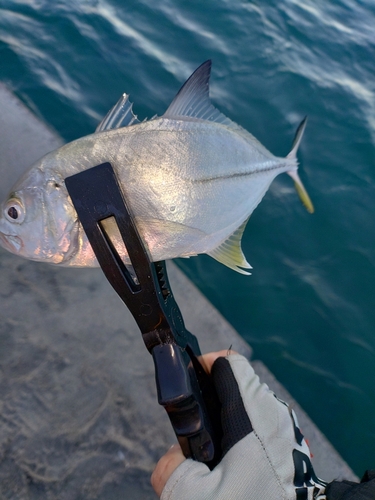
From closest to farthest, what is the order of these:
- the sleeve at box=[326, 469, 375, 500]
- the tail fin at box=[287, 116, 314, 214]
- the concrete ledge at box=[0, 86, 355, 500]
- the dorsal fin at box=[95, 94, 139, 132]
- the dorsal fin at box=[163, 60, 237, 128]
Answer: the sleeve at box=[326, 469, 375, 500]
the dorsal fin at box=[95, 94, 139, 132]
the dorsal fin at box=[163, 60, 237, 128]
the concrete ledge at box=[0, 86, 355, 500]
the tail fin at box=[287, 116, 314, 214]

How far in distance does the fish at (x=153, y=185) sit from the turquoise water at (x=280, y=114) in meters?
1.51

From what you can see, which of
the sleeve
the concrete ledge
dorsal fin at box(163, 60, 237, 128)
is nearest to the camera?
the sleeve

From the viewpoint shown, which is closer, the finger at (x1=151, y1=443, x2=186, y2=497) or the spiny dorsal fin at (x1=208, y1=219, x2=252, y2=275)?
the finger at (x1=151, y1=443, x2=186, y2=497)

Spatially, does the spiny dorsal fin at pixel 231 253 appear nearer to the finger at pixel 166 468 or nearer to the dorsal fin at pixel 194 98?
the dorsal fin at pixel 194 98

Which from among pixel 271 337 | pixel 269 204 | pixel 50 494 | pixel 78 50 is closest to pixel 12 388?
pixel 50 494

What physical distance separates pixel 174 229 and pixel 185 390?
1.96 ft

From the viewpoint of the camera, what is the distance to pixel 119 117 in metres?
1.54

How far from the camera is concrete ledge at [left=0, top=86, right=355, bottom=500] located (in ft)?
6.32

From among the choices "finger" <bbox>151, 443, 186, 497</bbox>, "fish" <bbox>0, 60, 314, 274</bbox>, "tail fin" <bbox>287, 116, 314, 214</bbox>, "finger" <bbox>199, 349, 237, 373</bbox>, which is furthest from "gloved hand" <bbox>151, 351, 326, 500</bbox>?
"tail fin" <bbox>287, 116, 314, 214</bbox>

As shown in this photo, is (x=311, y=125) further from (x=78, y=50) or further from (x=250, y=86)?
(x=78, y=50)

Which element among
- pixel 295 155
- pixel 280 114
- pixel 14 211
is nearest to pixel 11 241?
pixel 14 211

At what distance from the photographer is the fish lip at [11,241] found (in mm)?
1409

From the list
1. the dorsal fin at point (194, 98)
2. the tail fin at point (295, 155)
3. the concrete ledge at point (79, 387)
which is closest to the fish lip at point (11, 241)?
the dorsal fin at point (194, 98)

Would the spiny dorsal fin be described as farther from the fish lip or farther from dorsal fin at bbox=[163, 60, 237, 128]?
the fish lip
